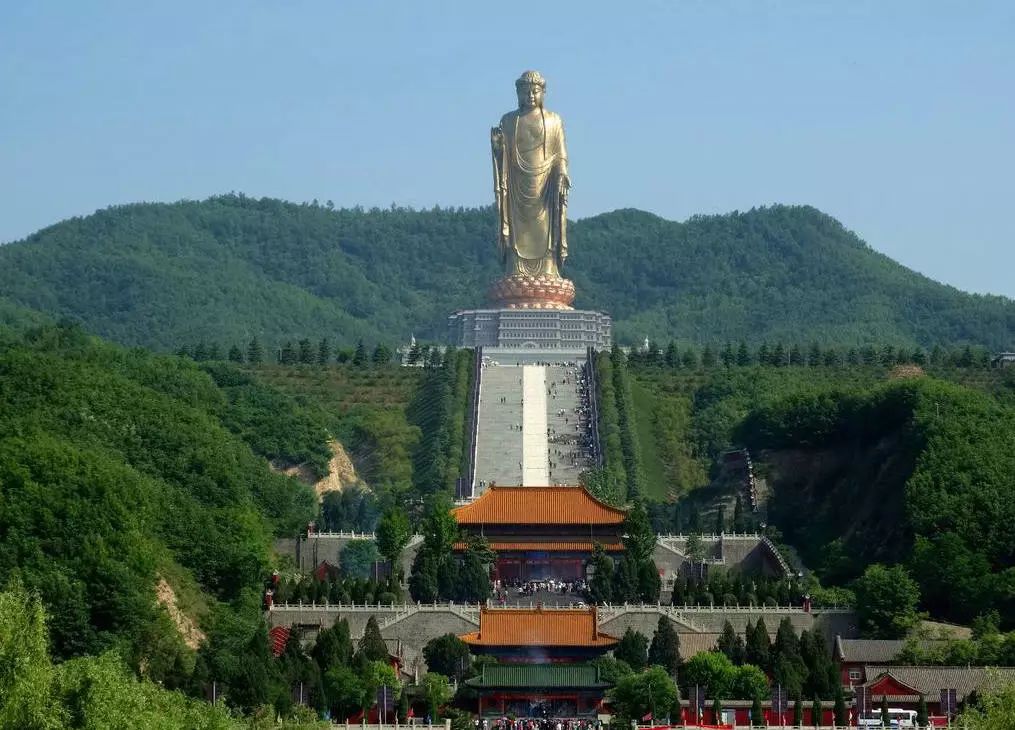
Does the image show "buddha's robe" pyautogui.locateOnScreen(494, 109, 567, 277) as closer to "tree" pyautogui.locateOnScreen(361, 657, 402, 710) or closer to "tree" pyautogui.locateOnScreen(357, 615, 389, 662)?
"tree" pyautogui.locateOnScreen(357, 615, 389, 662)

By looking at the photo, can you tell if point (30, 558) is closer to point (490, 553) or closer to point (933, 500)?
point (490, 553)

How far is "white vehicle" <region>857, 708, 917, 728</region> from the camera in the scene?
153ft

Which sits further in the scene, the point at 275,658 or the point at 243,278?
the point at 243,278

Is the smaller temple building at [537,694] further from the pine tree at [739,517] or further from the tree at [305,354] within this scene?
the tree at [305,354]

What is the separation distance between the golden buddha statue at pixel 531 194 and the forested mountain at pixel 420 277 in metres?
35.4

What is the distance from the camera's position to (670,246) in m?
159

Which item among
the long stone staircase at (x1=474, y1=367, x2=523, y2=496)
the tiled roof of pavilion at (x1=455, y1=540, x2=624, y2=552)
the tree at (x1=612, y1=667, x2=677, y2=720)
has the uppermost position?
the long stone staircase at (x1=474, y1=367, x2=523, y2=496)

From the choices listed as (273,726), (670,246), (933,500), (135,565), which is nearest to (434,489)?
(933,500)

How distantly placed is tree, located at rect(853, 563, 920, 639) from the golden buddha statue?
3546 centimetres

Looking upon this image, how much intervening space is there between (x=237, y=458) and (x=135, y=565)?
43.8ft

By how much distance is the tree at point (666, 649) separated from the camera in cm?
5266

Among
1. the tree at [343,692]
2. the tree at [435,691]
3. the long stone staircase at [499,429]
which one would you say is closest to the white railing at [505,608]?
the tree at [435,691]

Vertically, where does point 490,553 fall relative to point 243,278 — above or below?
below

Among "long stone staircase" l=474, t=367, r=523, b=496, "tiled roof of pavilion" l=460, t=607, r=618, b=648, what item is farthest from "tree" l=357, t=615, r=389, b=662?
"long stone staircase" l=474, t=367, r=523, b=496
